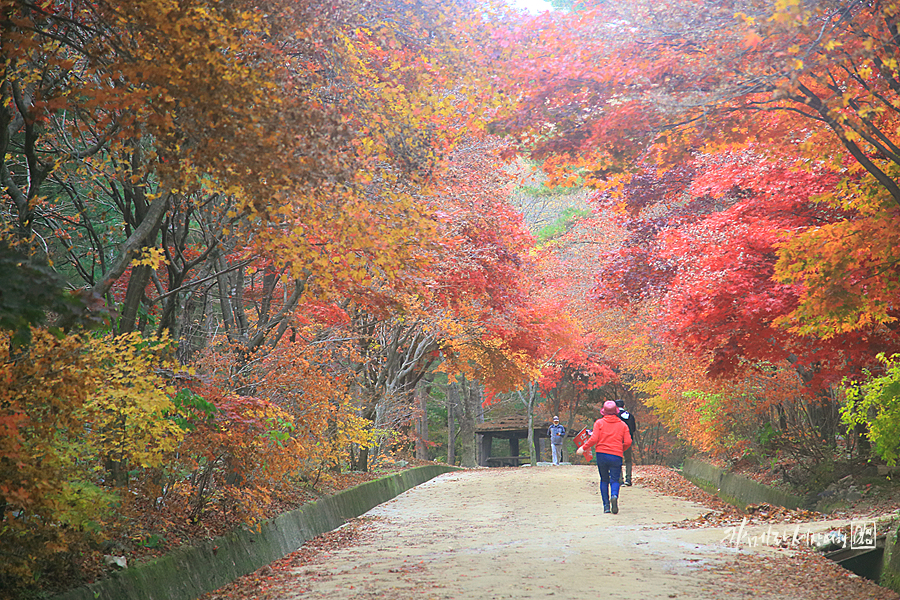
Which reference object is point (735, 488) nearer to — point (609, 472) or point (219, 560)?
point (609, 472)

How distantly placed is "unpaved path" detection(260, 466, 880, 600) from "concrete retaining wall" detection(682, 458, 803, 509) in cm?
107

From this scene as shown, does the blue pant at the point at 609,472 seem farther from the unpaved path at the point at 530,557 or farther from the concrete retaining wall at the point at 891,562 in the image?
the concrete retaining wall at the point at 891,562

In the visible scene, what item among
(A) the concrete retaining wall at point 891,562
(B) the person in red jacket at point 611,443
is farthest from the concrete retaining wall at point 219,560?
(A) the concrete retaining wall at point 891,562

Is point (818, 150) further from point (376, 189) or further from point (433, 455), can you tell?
point (433, 455)

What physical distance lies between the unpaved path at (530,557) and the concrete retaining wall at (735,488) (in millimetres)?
1070

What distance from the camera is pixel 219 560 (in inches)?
→ 296

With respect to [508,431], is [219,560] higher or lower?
lower

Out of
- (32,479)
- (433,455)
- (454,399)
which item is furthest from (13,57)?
(433,455)

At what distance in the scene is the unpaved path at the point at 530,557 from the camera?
614cm

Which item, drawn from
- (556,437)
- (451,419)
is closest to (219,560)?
(556,437)

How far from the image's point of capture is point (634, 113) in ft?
24.6

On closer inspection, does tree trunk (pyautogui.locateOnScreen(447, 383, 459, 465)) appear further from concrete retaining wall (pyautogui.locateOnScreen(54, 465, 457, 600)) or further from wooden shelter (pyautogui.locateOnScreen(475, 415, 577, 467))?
concrete retaining wall (pyautogui.locateOnScreen(54, 465, 457, 600))

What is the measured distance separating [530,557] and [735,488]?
31.3ft

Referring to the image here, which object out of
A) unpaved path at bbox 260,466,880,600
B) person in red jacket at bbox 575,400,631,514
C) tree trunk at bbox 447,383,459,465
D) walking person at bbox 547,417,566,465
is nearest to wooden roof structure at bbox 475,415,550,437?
tree trunk at bbox 447,383,459,465
